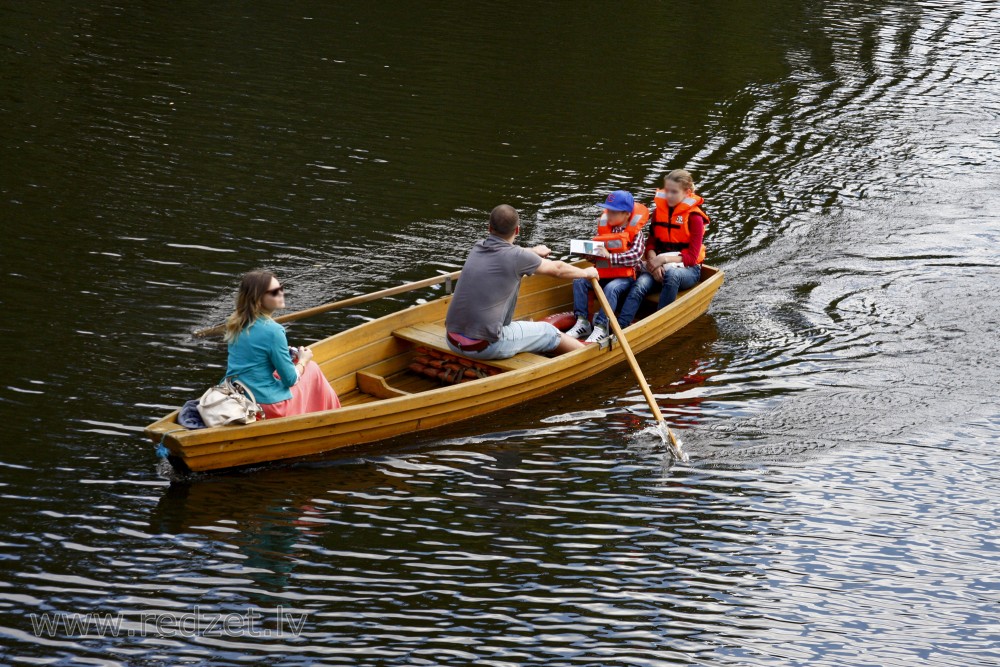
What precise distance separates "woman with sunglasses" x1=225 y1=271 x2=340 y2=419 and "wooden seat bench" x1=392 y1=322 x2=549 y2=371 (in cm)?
168

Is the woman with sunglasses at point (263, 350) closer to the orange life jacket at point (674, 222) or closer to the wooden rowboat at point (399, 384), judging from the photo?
the wooden rowboat at point (399, 384)

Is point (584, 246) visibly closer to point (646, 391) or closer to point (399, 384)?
point (646, 391)

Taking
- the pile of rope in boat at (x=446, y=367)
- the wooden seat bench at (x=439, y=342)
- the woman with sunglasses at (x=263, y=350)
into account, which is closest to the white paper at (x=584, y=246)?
the wooden seat bench at (x=439, y=342)

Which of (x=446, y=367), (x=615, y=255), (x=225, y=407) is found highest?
(x=615, y=255)

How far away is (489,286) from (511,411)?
1.13 m

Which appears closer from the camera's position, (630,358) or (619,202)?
(630,358)

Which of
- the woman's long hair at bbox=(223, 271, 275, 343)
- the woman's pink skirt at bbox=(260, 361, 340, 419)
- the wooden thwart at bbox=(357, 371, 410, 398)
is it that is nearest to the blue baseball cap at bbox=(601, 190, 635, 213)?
the wooden thwart at bbox=(357, 371, 410, 398)

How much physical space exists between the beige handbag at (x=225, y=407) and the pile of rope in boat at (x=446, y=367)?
2192 mm

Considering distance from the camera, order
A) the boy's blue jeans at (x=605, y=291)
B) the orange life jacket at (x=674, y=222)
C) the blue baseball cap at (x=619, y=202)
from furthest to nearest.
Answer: the orange life jacket at (x=674, y=222) → the boy's blue jeans at (x=605, y=291) → the blue baseball cap at (x=619, y=202)

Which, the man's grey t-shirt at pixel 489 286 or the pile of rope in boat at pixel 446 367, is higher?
the man's grey t-shirt at pixel 489 286

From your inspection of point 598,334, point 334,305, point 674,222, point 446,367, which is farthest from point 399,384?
point 674,222

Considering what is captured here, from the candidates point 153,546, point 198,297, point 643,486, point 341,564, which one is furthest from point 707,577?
point 198,297

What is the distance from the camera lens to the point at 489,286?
9.33 meters

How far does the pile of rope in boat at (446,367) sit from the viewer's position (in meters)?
9.74
